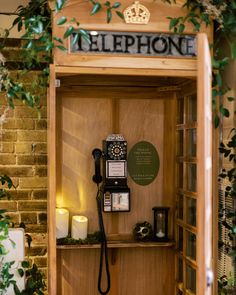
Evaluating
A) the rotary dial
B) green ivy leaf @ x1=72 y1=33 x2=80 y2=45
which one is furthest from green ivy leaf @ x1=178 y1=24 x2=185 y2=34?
the rotary dial

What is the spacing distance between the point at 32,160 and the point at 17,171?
15 centimetres

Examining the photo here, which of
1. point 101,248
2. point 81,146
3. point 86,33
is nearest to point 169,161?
point 81,146

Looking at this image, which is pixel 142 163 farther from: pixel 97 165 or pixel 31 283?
pixel 31 283

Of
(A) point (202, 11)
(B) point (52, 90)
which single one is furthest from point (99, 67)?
(A) point (202, 11)

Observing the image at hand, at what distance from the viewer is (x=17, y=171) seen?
4.20 metres

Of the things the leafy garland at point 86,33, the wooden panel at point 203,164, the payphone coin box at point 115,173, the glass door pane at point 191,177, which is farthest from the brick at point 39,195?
the wooden panel at point 203,164

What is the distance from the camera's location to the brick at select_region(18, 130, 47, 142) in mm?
4195

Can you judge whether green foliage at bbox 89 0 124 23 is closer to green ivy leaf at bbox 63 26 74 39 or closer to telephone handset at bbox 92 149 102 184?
green ivy leaf at bbox 63 26 74 39

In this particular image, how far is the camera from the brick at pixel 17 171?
418cm

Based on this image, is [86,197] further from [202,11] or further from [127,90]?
[202,11]

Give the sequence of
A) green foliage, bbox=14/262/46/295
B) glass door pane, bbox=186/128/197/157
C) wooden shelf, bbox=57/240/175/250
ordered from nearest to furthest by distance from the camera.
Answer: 1. green foliage, bbox=14/262/46/295
2. glass door pane, bbox=186/128/197/157
3. wooden shelf, bbox=57/240/175/250

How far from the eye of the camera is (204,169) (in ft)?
8.45

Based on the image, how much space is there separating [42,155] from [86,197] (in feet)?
1.61

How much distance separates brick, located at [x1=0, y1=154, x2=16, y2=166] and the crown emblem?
1540 millimetres
